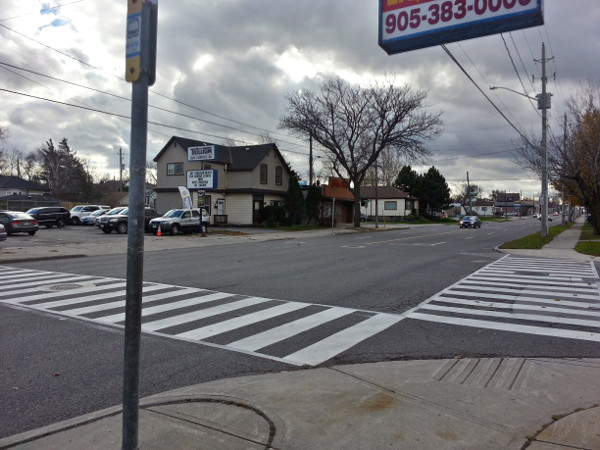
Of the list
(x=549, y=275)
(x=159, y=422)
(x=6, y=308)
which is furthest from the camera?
(x=549, y=275)

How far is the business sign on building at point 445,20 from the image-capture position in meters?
5.61

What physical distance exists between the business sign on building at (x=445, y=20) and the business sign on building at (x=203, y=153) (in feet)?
96.8

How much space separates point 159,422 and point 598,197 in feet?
119

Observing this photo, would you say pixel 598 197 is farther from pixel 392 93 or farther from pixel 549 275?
pixel 549 275

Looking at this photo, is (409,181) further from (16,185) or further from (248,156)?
(16,185)

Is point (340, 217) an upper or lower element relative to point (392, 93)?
lower

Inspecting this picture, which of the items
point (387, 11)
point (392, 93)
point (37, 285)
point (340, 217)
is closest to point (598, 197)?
point (392, 93)

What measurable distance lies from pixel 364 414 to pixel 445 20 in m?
5.03

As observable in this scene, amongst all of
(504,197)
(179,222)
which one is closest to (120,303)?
(179,222)

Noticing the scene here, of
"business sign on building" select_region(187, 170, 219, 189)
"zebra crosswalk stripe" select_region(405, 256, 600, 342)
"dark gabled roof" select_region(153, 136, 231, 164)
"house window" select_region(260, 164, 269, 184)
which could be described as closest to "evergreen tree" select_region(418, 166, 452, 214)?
"house window" select_region(260, 164, 269, 184)

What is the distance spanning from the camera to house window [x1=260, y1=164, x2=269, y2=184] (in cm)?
4256

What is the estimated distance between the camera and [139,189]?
2.69 m

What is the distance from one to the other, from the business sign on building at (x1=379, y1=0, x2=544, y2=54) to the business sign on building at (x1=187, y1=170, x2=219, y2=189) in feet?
97.5

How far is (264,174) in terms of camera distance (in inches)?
1688
